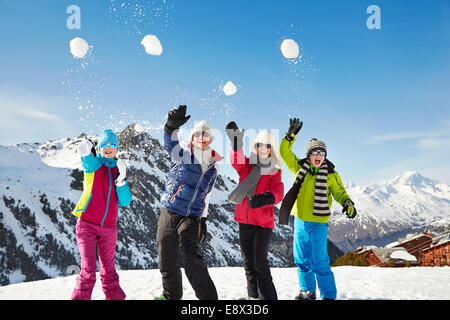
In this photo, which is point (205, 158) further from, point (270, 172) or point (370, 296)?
point (370, 296)

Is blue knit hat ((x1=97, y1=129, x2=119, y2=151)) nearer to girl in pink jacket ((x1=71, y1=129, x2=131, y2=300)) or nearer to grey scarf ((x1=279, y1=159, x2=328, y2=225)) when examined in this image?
girl in pink jacket ((x1=71, y1=129, x2=131, y2=300))

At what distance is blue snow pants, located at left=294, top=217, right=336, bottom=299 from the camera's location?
14.6 feet

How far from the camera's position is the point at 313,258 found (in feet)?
14.8

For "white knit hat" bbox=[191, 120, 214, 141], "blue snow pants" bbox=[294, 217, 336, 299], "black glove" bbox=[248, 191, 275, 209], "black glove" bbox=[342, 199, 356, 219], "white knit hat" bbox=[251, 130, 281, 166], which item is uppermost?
"white knit hat" bbox=[191, 120, 214, 141]

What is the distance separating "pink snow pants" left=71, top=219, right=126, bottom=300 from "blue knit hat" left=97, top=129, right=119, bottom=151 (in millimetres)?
1046

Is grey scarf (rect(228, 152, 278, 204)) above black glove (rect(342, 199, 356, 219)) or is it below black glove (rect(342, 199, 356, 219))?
above

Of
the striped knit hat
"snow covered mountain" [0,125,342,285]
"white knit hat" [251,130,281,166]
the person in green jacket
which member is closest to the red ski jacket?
"white knit hat" [251,130,281,166]

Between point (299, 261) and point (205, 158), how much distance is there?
201 centimetres

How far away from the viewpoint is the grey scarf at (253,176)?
13.8ft

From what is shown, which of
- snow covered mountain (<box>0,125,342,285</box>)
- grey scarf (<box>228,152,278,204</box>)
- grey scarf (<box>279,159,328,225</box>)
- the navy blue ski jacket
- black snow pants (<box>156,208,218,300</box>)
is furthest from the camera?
snow covered mountain (<box>0,125,342,285</box>)

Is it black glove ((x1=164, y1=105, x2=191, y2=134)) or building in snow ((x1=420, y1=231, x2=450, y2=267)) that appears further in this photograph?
building in snow ((x1=420, y1=231, x2=450, y2=267))

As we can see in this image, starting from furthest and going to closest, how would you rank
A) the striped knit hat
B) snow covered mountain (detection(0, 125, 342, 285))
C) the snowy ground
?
snow covered mountain (detection(0, 125, 342, 285))
the snowy ground
the striped knit hat
